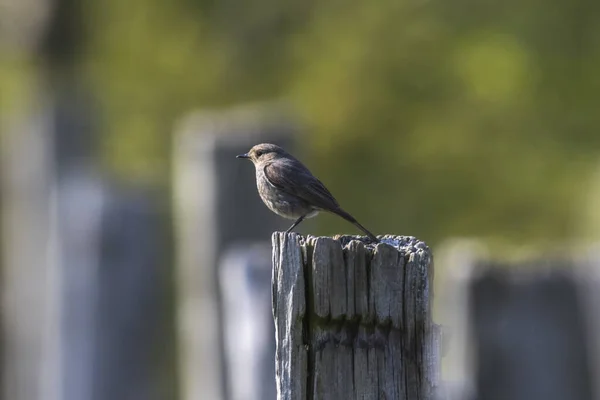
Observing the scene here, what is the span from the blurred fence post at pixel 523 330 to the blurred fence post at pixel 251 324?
0.91m

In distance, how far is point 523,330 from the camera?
641 centimetres

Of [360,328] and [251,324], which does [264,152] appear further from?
[360,328]

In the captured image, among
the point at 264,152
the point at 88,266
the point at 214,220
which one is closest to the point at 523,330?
the point at 264,152

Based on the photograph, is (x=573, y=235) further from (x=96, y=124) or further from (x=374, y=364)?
(x=374, y=364)

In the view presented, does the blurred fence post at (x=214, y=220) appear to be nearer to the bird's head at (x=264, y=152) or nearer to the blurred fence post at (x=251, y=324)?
the bird's head at (x=264, y=152)

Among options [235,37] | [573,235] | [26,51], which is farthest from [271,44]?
[26,51]

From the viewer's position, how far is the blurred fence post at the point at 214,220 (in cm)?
714

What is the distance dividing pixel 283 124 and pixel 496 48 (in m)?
6.99

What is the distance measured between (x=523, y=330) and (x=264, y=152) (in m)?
1.61

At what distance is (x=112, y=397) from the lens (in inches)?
300

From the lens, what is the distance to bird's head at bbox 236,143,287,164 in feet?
22.5

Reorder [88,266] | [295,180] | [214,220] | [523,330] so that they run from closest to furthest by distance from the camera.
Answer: [523,330]
[295,180]
[214,220]
[88,266]

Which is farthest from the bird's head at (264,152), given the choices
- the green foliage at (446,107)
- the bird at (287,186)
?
the green foliage at (446,107)

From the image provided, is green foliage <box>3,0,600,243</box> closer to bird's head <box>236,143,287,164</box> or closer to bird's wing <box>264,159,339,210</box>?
bird's head <box>236,143,287,164</box>
